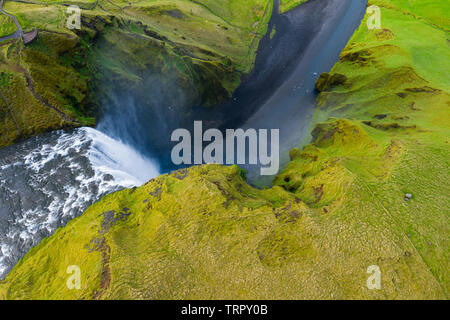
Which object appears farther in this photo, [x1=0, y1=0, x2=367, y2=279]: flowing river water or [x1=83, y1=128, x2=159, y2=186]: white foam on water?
[x1=83, y1=128, x2=159, y2=186]: white foam on water

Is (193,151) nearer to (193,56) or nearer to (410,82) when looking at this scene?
(193,56)

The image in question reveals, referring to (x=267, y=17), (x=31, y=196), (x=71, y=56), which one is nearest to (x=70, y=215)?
(x=31, y=196)

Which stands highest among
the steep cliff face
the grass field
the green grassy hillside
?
the grass field

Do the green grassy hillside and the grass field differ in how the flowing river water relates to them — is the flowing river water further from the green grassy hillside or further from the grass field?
the green grassy hillside

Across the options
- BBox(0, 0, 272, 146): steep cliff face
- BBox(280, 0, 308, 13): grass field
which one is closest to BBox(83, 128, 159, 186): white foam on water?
BBox(0, 0, 272, 146): steep cliff face

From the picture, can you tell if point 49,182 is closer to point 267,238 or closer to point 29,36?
point 29,36

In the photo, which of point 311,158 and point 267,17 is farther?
point 267,17
